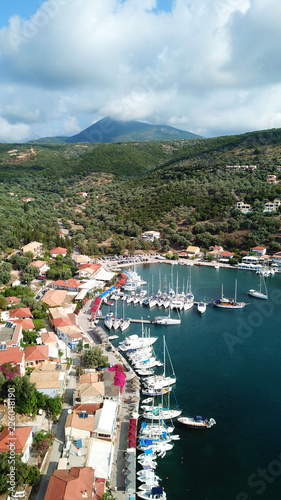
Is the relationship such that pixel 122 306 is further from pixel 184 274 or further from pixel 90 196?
pixel 90 196

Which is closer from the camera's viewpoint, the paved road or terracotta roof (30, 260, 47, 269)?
the paved road

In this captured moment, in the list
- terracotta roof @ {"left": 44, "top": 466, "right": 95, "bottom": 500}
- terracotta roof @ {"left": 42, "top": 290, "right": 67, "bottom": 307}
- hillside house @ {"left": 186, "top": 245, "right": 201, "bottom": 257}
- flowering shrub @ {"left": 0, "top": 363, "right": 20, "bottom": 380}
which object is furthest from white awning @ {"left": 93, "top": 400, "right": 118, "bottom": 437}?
hillside house @ {"left": 186, "top": 245, "right": 201, "bottom": 257}

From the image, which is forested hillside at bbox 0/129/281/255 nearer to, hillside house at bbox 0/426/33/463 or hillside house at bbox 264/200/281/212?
hillside house at bbox 264/200/281/212

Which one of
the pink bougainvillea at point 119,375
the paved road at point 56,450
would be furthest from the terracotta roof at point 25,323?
the pink bougainvillea at point 119,375

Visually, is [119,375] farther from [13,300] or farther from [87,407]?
[13,300]

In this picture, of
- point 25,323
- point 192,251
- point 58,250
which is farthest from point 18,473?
point 192,251

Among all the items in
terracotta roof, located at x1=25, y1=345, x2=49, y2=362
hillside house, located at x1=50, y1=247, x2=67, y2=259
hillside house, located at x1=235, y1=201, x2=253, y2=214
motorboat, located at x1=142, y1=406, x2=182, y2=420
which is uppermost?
hillside house, located at x1=235, y1=201, x2=253, y2=214
